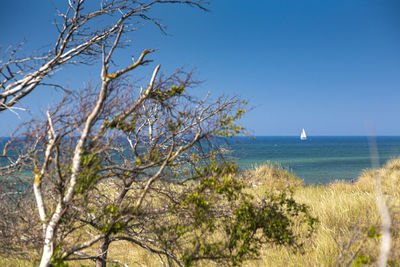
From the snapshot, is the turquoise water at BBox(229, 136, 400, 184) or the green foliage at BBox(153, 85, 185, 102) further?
the turquoise water at BBox(229, 136, 400, 184)

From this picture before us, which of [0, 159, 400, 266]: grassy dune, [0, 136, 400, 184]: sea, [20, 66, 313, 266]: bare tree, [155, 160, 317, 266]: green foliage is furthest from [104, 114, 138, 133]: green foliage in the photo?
[0, 159, 400, 266]: grassy dune

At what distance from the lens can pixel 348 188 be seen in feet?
40.0

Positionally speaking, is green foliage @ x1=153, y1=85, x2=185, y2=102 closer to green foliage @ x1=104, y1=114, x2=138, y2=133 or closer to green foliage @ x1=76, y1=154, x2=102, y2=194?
green foliage @ x1=104, y1=114, x2=138, y2=133

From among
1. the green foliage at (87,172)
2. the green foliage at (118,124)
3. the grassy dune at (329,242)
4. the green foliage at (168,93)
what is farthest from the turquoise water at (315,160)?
the green foliage at (87,172)

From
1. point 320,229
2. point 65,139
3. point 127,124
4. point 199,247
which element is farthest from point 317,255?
point 65,139

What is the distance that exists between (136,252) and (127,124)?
501 centimetres

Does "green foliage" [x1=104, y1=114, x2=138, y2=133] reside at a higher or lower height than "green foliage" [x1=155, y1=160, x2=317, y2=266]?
higher

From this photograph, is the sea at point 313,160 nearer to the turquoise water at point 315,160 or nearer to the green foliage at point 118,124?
the turquoise water at point 315,160

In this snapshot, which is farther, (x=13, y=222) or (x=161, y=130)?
(x=161, y=130)

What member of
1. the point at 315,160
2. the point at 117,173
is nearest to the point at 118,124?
the point at 117,173

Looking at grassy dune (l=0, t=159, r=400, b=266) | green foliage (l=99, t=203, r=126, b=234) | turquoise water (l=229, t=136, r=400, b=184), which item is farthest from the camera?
turquoise water (l=229, t=136, r=400, b=184)

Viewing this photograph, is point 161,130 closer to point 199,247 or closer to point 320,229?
point 199,247

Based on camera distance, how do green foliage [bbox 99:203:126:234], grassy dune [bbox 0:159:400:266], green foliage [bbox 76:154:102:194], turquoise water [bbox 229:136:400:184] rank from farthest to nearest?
turquoise water [bbox 229:136:400:184]
grassy dune [bbox 0:159:400:266]
green foliage [bbox 99:203:126:234]
green foliage [bbox 76:154:102:194]

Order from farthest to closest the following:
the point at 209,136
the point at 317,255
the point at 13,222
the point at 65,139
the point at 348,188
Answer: the point at 348,188
the point at 317,255
the point at 13,222
the point at 209,136
the point at 65,139
